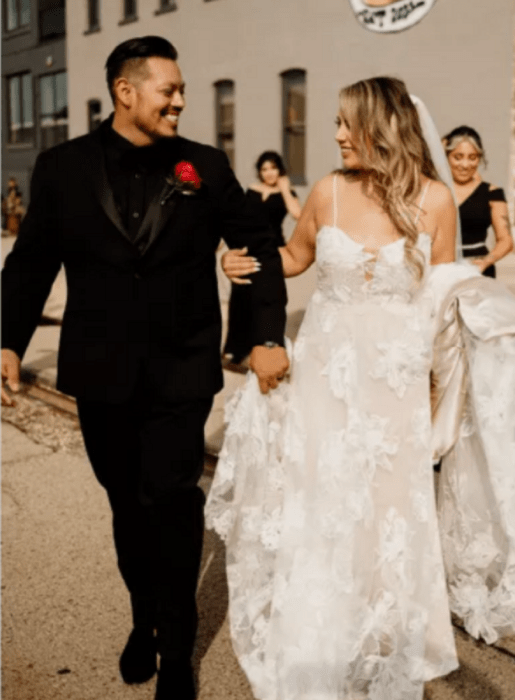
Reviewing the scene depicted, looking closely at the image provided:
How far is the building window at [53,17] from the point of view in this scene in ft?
96.0

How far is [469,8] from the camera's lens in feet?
41.8

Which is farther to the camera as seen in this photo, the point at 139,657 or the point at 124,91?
the point at 139,657

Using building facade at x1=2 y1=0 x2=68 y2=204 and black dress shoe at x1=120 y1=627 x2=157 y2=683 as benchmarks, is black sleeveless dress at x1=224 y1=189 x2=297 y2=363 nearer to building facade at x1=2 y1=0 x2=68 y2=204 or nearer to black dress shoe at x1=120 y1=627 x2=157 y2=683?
black dress shoe at x1=120 y1=627 x2=157 y2=683

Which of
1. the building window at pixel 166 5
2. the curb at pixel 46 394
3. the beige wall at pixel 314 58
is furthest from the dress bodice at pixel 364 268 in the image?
the building window at pixel 166 5

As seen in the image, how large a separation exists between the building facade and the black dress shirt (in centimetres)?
2721

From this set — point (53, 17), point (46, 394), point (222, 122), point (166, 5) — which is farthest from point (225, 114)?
point (53, 17)

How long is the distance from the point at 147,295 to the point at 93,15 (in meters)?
22.0

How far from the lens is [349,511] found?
3.07 m

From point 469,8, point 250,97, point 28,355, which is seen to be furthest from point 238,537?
point 250,97

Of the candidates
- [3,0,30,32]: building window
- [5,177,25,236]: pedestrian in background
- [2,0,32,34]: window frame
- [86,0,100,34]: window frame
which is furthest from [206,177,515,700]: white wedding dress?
[3,0,30,32]: building window

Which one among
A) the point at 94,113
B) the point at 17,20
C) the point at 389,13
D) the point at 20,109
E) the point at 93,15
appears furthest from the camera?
the point at 20,109

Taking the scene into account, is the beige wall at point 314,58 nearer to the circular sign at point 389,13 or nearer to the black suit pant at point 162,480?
the circular sign at point 389,13

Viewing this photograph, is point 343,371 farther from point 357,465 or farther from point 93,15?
point 93,15

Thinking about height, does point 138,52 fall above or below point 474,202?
above
